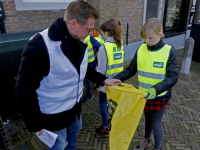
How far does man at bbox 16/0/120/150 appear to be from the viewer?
4.29 feet

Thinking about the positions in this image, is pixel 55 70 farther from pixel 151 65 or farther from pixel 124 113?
pixel 151 65

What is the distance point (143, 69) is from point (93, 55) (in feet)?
5.63

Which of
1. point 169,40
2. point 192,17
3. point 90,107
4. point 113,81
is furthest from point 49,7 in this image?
point 192,17

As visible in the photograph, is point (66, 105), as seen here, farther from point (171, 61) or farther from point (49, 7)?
point (49, 7)

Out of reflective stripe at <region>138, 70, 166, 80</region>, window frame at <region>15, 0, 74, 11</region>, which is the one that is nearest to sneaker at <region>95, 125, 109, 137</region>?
reflective stripe at <region>138, 70, 166, 80</region>

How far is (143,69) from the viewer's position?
1.99m

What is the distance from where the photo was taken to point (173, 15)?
9.23m

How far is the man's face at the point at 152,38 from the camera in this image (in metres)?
1.85

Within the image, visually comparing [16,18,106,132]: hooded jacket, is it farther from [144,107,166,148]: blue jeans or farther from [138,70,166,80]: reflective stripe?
[144,107,166,148]: blue jeans

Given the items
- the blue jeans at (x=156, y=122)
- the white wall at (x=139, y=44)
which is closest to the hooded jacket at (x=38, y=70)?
the blue jeans at (x=156, y=122)

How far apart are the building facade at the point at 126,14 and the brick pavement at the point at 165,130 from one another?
254cm

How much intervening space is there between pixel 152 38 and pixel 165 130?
1.80m

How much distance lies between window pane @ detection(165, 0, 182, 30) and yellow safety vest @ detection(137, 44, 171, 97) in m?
7.79

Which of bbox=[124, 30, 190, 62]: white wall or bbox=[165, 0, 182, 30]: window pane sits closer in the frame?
bbox=[124, 30, 190, 62]: white wall
